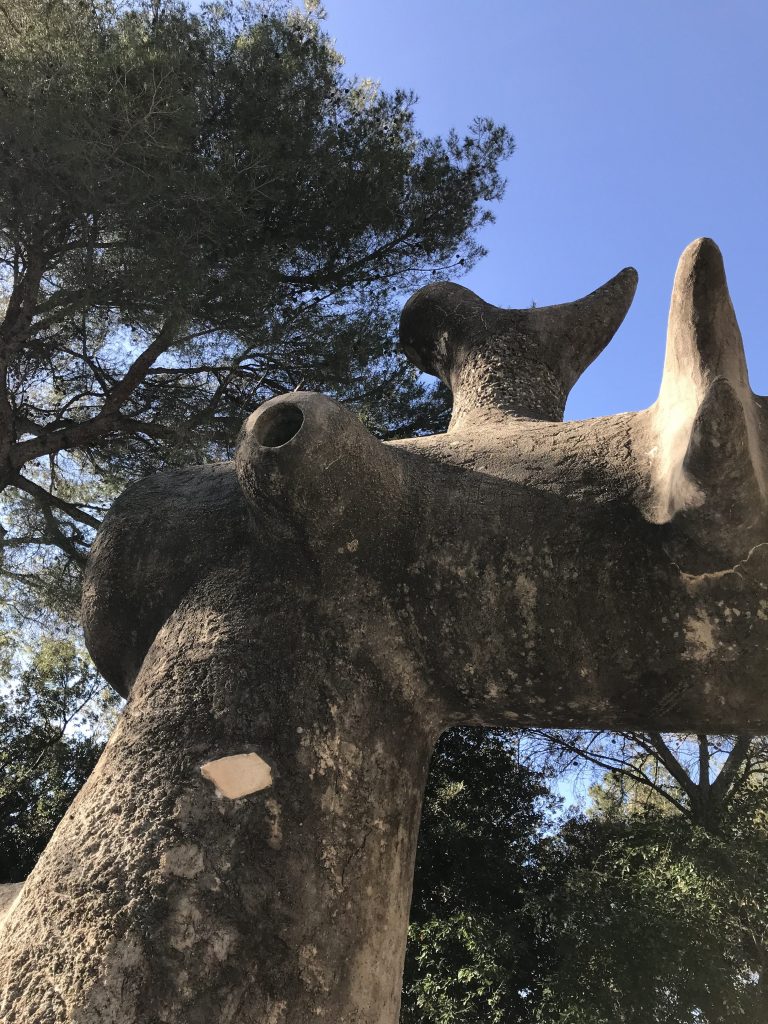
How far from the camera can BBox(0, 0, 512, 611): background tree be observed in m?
4.59

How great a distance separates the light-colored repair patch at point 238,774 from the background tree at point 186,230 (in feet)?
10.1

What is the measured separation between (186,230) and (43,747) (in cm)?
742

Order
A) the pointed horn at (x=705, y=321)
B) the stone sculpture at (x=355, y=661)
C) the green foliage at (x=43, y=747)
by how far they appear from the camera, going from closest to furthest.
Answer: the stone sculpture at (x=355, y=661) < the pointed horn at (x=705, y=321) < the green foliage at (x=43, y=747)

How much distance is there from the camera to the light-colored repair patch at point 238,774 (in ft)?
3.67

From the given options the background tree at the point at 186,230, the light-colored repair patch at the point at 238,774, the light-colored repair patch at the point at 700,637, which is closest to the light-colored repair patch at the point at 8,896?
the light-colored repair patch at the point at 238,774

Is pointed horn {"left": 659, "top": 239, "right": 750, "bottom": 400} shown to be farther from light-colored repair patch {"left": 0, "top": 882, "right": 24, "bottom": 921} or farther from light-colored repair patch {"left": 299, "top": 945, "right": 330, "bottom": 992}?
light-colored repair patch {"left": 0, "top": 882, "right": 24, "bottom": 921}

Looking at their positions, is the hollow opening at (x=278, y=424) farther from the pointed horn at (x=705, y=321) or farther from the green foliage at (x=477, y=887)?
the green foliage at (x=477, y=887)

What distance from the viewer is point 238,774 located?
113cm

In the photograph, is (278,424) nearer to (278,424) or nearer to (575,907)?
(278,424)

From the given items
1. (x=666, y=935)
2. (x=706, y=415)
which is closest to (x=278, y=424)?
(x=706, y=415)

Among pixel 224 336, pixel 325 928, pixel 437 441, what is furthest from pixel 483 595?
pixel 224 336

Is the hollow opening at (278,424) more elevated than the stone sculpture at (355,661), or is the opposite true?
the hollow opening at (278,424)

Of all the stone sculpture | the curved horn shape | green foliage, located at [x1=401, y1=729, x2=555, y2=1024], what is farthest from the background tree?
green foliage, located at [x1=401, y1=729, x2=555, y2=1024]

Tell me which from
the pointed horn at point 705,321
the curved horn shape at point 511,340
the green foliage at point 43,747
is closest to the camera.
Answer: the pointed horn at point 705,321
